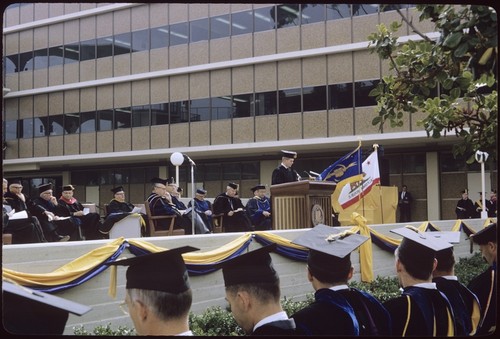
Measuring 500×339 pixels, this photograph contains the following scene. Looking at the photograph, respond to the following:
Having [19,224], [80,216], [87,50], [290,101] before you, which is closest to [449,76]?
[19,224]

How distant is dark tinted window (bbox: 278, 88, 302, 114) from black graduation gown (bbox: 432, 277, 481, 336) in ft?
65.0

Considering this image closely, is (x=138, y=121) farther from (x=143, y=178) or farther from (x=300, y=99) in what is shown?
(x=300, y=99)

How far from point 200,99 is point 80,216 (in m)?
14.1

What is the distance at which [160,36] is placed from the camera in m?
26.9

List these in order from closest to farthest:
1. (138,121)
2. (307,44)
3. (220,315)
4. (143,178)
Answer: (220,315), (307,44), (138,121), (143,178)

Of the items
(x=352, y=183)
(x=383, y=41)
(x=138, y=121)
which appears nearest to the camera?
(x=383, y=41)

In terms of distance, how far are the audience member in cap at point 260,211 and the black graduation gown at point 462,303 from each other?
917cm

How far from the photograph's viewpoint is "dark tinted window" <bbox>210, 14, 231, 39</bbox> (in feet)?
83.2

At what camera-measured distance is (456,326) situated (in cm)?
380

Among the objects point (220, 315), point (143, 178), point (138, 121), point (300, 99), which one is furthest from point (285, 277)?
point (143, 178)

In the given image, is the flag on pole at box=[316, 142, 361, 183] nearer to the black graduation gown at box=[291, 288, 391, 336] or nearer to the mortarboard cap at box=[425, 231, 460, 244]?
the mortarboard cap at box=[425, 231, 460, 244]

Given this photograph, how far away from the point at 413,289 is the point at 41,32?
2709 cm

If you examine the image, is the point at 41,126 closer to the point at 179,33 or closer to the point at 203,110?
the point at 179,33

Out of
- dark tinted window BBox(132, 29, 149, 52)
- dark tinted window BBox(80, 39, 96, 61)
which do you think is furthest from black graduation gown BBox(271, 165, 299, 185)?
dark tinted window BBox(80, 39, 96, 61)
